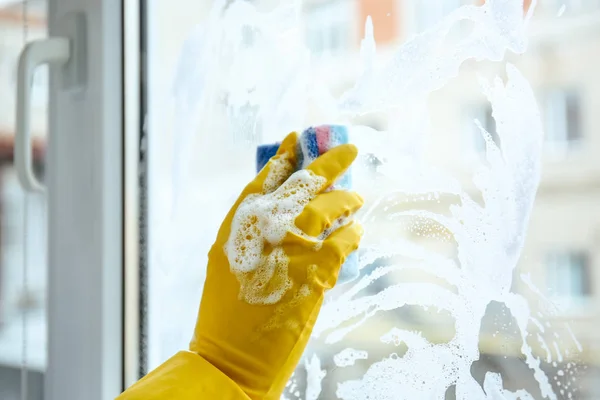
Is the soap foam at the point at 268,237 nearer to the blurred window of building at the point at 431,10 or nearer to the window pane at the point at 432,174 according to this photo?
the window pane at the point at 432,174

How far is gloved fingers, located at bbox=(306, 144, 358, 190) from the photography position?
0.67 m

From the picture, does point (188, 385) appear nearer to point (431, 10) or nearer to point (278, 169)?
point (278, 169)

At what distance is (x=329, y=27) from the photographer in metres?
0.83

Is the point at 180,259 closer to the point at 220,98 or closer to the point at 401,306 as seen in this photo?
the point at 220,98

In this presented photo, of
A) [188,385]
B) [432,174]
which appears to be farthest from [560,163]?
[188,385]

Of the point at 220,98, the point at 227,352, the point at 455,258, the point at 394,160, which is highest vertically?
the point at 220,98

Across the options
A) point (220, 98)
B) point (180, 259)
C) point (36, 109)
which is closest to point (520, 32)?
point (220, 98)

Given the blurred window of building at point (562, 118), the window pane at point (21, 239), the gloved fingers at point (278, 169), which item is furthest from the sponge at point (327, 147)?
the window pane at point (21, 239)

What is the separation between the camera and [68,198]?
108 cm

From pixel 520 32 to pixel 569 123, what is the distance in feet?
0.38

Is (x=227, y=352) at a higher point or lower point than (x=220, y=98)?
lower

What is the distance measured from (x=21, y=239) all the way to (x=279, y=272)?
0.75 metres

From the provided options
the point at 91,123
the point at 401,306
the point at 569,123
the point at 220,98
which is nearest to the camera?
the point at 569,123

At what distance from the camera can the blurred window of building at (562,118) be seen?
0.61m
